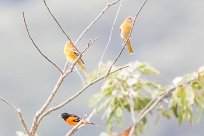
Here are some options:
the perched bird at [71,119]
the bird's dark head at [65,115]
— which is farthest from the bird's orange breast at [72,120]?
the bird's dark head at [65,115]

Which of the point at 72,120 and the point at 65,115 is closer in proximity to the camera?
the point at 72,120

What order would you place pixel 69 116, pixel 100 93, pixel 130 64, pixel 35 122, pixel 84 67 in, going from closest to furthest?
pixel 100 93 → pixel 130 64 → pixel 35 122 → pixel 84 67 → pixel 69 116

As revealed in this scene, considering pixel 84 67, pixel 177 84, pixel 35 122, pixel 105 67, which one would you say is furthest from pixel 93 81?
pixel 84 67

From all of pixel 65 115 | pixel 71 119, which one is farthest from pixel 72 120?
pixel 65 115

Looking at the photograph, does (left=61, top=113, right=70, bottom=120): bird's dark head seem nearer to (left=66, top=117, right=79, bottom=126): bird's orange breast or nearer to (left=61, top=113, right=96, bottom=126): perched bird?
(left=61, top=113, right=96, bottom=126): perched bird

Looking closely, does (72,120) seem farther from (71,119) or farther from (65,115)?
(65,115)

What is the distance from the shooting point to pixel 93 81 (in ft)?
12.2

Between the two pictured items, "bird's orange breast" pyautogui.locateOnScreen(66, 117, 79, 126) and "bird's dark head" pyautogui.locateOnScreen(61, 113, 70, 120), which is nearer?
"bird's orange breast" pyautogui.locateOnScreen(66, 117, 79, 126)

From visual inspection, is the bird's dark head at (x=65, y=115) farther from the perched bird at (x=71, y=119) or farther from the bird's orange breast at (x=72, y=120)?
the bird's orange breast at (x=72, y=120)

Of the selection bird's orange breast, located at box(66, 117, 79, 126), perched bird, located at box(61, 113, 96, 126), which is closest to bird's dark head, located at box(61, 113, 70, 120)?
perched bird, located at box(61, 113, 96, 126)

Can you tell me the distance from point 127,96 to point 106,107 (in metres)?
0.17

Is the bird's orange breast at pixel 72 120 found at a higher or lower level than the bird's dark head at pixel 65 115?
lower

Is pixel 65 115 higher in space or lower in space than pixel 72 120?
higher

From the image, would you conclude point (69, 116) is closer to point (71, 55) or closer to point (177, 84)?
point (71, 55)
